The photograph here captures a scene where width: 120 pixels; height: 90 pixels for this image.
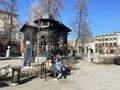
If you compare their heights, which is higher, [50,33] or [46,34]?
[50,33]

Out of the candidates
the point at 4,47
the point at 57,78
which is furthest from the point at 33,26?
the point at 4,47

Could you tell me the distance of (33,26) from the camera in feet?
59.8

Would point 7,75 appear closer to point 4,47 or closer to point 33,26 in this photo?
point 33,26

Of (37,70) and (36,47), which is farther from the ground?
(36,47)

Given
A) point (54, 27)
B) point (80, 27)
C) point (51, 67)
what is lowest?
point (51, 67)

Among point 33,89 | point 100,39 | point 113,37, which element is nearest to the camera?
point 33,89

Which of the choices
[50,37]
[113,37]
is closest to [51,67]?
[50,37]

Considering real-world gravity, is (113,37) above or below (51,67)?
above

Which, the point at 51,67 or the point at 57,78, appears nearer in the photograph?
the point at 57,78

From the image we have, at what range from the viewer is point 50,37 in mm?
17688

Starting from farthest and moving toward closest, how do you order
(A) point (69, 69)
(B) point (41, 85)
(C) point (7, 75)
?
(A) point (69, 69) → (C) point (7, 75) → (B) point (41, 85)

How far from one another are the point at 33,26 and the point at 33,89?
11359 millimetres

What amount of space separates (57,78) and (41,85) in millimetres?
1790

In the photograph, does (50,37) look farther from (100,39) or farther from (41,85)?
(100,39)
